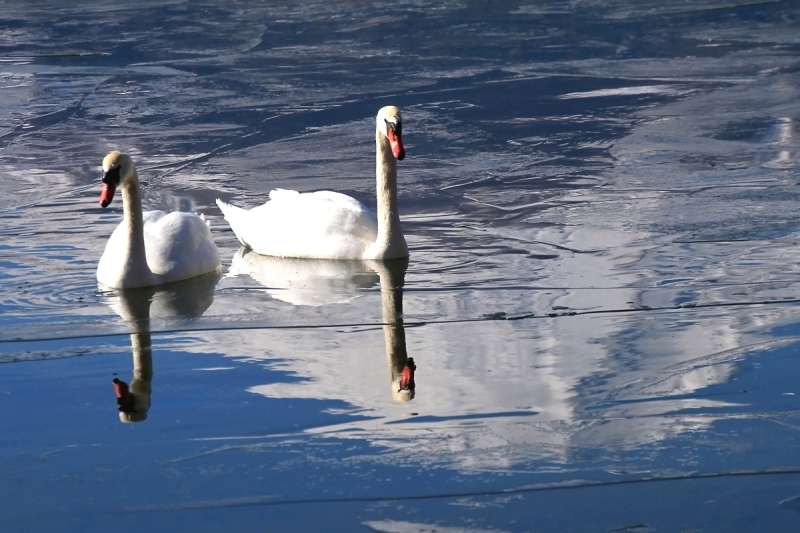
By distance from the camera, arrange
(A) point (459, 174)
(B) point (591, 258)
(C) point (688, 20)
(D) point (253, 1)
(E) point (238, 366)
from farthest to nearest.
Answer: (D) point (253, 1) → (C) point (688, 20) → (A) point (459, 174) → (B) point (591, 258) → (E) point (238, 366)

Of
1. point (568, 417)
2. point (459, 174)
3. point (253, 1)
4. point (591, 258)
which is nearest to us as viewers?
point (568, 417)

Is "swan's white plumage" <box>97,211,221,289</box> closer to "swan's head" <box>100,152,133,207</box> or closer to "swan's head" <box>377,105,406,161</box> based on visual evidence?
"swan's head" <box>100,152,133,207</box>

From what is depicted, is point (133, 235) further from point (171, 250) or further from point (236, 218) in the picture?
point (236, 218)

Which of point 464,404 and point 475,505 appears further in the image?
point 464,404

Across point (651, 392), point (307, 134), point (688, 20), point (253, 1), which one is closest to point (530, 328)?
point (651, 392)

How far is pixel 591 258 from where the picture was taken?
7797mm

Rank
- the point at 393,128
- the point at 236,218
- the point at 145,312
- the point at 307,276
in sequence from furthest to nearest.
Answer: the point at 236,218, the point at 307,276, the point at 393,128, the point at 145,312

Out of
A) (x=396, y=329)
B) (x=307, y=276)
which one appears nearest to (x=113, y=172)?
(x=307, y=276)

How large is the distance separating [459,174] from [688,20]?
10660 millimetres

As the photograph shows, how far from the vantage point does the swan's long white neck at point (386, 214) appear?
791cm

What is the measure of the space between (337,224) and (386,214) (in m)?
0.37

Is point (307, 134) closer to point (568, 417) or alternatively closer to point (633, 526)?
point (568, 417)

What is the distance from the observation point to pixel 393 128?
764 centimetres

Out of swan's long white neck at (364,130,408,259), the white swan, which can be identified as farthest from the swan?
the white swan
